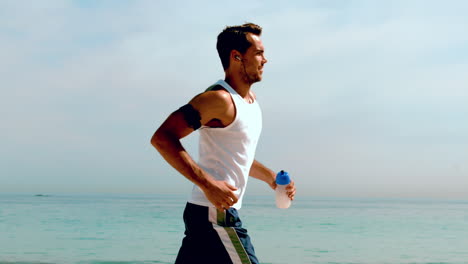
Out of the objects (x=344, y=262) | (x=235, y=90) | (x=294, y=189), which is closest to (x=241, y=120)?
(x=235, y=90)

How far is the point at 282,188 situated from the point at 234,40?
34.4 inches

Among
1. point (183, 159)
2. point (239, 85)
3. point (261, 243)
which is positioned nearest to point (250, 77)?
point (239, 85)

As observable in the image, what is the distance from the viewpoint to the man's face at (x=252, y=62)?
3014mm

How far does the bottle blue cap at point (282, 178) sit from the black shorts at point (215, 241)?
0.61m

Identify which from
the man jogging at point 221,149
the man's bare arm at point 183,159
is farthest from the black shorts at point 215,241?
the man's bare arm at point 183,159

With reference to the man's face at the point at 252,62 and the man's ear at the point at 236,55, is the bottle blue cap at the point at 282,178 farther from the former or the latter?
the man's ear at the point at 236,55

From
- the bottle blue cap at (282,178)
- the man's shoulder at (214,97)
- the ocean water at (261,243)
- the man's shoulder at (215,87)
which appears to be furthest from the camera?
the ocean water at (261,243)

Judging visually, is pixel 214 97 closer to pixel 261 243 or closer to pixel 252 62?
pixel 252 62

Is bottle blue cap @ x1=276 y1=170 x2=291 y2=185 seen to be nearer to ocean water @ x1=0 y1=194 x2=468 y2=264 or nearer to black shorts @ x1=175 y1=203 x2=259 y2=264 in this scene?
black shorts @ x1=175 y1=203 x2=259 y2=264

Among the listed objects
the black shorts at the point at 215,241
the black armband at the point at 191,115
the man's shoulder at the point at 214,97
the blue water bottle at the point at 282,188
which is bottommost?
the black shorts at the point at 215,241

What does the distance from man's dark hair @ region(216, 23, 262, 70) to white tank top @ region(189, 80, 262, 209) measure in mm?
191

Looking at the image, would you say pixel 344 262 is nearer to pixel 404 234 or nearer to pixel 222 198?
pixel 404 234

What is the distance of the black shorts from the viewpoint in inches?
110

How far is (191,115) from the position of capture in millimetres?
2703
